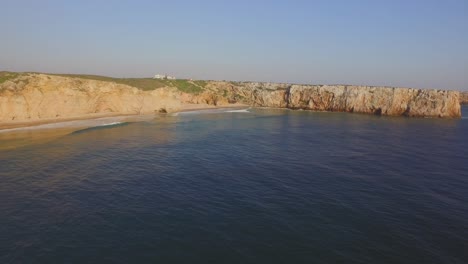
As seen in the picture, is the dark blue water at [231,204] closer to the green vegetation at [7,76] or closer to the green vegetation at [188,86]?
the green vegetation at [7,76]

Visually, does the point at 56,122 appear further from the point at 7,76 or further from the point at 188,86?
the point at 188,86

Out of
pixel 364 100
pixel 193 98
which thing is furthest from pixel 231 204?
pixel 193 98

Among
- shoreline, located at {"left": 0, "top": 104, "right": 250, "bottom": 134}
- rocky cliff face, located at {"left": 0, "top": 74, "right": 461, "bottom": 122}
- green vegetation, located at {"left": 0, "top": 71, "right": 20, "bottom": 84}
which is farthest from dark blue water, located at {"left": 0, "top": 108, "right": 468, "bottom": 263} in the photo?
green vegetation, located at {"left": 0, "top": 71, "right": 20, "bottom": 84}

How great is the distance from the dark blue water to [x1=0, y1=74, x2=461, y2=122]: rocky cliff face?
3052cm

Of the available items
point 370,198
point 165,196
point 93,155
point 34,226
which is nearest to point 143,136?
point 93,155

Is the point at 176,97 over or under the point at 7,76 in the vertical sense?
under

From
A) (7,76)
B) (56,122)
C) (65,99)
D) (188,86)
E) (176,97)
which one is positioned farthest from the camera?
(188,86)

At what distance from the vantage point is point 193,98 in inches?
5541

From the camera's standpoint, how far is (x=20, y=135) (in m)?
57.2

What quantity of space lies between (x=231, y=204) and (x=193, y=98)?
117 m

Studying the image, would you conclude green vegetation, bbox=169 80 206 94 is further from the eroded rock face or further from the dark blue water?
the dark blue water

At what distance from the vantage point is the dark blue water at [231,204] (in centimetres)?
1894

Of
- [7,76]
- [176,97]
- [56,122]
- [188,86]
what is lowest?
[56,122]

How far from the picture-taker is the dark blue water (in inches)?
746
